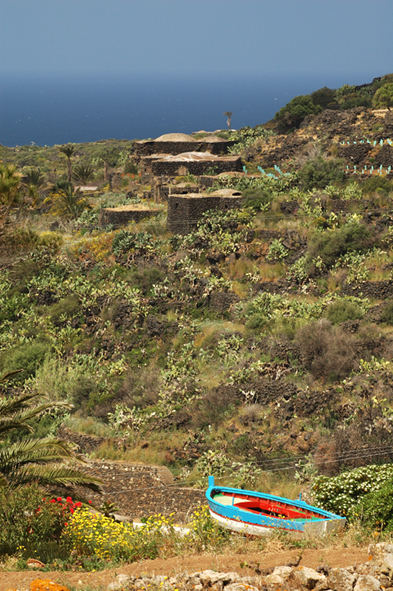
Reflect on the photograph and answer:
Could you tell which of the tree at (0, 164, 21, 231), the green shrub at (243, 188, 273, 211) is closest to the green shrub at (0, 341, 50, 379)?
the tree at (0, 164, 21, 231)

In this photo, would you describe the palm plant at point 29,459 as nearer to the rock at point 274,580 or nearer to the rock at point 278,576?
the rock at point 278,576

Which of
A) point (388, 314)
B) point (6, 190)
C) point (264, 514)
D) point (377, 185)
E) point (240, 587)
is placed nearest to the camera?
point (240, 587)

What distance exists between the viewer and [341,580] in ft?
31.7

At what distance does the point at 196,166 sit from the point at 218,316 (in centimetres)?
1417

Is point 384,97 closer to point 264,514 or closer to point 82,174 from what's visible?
point 82,174

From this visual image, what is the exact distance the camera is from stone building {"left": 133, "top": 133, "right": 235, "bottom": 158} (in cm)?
4559

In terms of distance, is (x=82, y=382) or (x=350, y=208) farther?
(x=350, y=208)

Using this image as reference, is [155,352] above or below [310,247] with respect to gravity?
below

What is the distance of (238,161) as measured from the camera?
41406 mm

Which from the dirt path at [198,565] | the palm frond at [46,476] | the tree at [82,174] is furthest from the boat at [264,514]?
the tree at [82,174]

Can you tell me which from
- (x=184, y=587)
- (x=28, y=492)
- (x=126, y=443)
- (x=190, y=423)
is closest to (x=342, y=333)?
(x=190, y=423)

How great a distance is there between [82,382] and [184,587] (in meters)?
17.2

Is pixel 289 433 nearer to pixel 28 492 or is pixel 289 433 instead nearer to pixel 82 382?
pixel 82 382

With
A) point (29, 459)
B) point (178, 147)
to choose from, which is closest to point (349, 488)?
point (29, 459)
